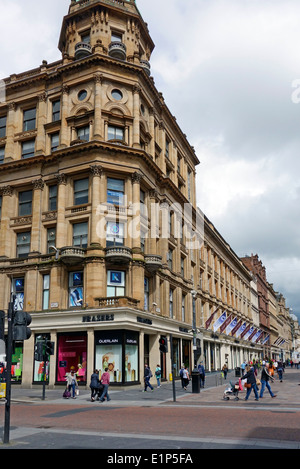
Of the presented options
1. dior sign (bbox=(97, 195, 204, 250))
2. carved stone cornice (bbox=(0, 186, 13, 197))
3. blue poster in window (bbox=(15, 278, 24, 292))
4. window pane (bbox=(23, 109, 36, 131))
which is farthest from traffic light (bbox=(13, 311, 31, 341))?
window pane (bbox=(23, 109, 36, 131))

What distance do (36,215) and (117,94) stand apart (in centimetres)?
1262

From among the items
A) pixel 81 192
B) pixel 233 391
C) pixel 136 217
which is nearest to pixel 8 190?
pixel 81 192

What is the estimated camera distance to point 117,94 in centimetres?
3806

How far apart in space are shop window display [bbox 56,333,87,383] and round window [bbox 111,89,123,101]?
2019cm

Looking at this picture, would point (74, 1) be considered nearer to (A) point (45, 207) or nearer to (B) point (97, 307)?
(A) point (45, 207)

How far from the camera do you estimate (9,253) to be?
38000 mm

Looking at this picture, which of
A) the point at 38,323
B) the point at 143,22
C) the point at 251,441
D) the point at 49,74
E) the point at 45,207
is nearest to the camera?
the point at 251,441

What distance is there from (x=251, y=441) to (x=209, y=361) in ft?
150

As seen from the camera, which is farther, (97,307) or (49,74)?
(49,74)

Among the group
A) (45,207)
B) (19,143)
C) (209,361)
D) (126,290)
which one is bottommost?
(209,361)

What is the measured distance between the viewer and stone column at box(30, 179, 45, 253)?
36625 mm

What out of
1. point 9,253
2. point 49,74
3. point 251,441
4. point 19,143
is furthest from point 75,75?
point 251,441

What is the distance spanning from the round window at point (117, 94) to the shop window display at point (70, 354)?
20.2m

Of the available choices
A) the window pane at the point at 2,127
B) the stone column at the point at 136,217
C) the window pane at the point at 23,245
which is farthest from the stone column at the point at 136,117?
the window pane at the point at 2,127
